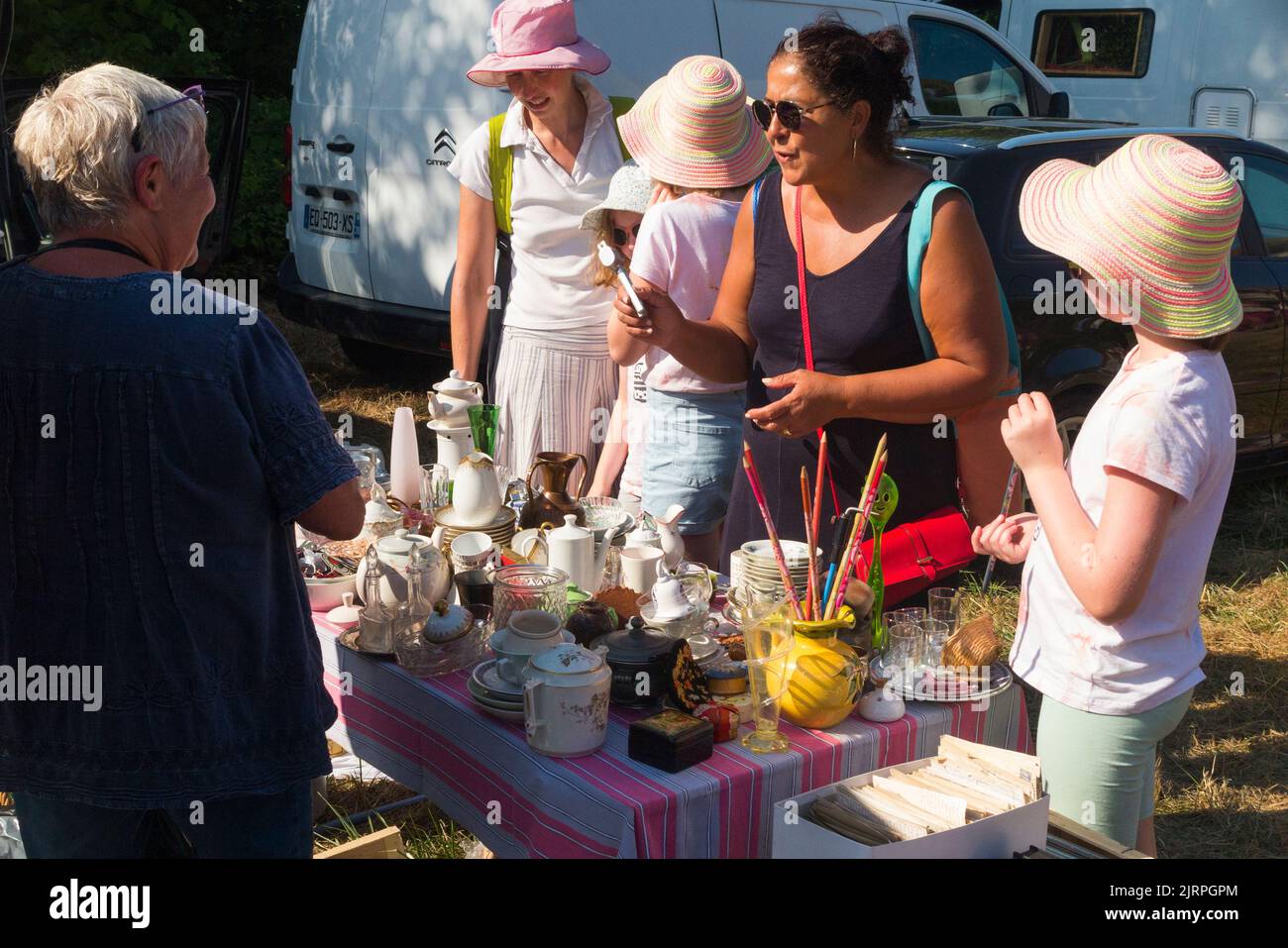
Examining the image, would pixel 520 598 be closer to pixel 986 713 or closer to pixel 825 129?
pixel 986 713

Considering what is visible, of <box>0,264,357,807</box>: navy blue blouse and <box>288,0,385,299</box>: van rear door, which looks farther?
<box>288,0,385,299</box>: van rear door

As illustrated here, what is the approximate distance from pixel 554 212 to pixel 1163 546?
7.10 feet

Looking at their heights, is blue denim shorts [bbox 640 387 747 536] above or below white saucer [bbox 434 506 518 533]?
above

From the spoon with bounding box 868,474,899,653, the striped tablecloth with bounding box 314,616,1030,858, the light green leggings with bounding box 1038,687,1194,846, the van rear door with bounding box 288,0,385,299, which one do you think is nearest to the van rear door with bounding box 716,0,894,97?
the van rear door with bounding box 288,0,385,299

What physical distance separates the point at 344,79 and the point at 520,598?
4544mm

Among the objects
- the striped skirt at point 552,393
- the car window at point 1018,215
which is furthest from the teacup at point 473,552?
the car window at point 1018,215

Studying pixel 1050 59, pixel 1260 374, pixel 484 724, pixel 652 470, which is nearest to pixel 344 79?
pixel 652 470

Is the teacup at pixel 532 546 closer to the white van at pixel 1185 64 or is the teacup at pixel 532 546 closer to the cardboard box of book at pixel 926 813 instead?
the cardboard box of book at pixel 926 813

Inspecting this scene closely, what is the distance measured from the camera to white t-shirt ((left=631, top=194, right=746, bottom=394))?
314 cm

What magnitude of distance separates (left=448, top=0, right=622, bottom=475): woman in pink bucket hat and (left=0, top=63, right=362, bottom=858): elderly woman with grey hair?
184 cm

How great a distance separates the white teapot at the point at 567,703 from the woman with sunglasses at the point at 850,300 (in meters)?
0.63

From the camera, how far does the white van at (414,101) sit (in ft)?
18.9

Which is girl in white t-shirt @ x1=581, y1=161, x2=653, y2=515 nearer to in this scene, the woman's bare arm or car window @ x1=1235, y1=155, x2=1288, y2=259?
the woman's bare arm

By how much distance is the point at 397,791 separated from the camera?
349 cm
